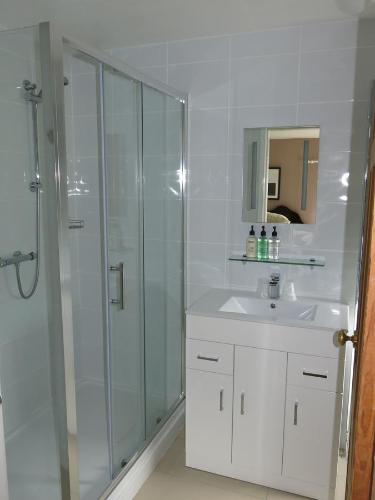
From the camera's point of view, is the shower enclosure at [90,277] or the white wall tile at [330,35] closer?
the shower enclosure at [90,277]

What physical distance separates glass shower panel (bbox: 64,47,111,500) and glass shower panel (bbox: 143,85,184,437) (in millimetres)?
285

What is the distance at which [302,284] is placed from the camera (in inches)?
94.8

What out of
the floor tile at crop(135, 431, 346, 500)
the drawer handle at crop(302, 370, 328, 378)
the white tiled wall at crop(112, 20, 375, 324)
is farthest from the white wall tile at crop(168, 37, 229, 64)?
the floor tile at crop(135, 431, 346, 500)

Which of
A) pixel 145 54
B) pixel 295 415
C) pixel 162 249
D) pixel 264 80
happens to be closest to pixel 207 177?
pixel 162 249

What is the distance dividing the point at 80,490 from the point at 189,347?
0.80m

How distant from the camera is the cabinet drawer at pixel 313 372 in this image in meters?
1.91

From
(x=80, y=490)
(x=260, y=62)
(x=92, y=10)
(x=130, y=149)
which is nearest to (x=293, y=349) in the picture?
(x=80, y=490)

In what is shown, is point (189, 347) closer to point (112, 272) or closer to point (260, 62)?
point (112, 272)

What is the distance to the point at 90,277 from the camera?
8.20ft

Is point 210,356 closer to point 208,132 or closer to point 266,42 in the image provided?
point 208,132

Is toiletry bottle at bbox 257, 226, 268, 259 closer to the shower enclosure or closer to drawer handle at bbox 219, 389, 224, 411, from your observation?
the shower enclosure

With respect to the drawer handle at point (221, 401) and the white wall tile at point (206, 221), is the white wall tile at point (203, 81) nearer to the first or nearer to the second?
the white wall tile at point (206, 221)

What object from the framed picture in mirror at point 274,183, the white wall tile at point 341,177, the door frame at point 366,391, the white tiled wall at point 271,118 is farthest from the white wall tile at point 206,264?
the door frame at point 366,391

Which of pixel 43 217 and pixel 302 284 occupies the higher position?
pixel 43 217
